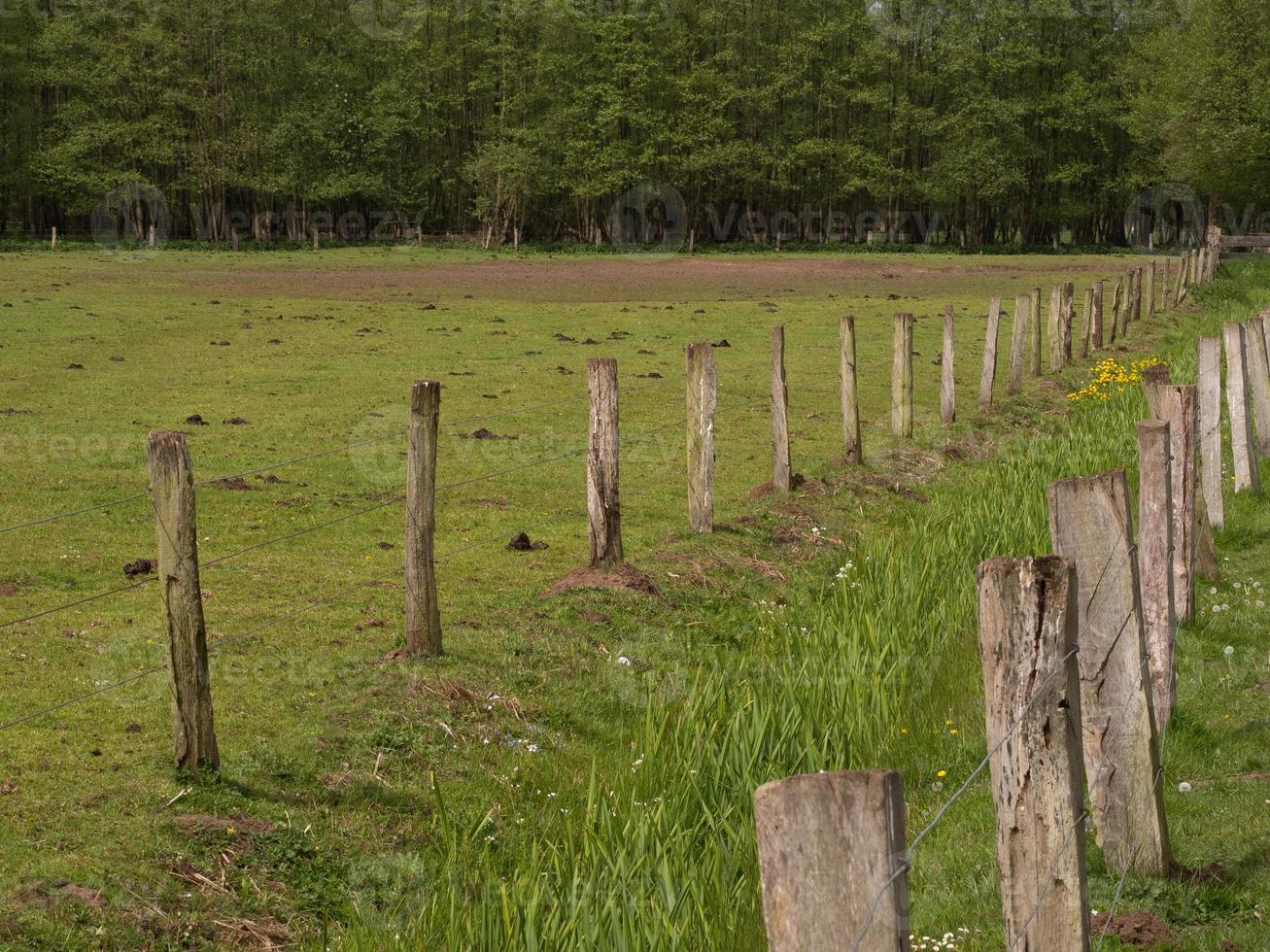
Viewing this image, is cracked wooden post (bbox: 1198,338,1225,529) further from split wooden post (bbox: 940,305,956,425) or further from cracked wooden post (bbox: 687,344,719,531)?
split wooden post (bbox: 940,305,956,425)

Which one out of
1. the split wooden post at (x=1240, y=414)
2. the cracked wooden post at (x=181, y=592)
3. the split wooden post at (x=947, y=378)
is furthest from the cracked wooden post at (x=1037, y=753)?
the split wooden post at (x=947, y=378)

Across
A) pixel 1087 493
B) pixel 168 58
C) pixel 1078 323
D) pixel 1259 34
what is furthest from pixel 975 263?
pixel 1087 493

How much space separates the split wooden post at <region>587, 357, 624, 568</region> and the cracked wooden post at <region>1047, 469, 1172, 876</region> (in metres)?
6.48

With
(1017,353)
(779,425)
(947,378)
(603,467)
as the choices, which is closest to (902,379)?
(947,378)

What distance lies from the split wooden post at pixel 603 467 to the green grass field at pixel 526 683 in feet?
2.23

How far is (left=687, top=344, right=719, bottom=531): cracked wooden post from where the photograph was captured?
13.7 meters

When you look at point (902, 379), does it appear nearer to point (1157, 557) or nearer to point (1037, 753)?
point (1157, 557)

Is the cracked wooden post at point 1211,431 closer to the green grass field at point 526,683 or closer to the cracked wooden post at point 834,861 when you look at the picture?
the green grass field at point 526,683

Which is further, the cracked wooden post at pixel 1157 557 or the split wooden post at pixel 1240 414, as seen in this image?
the split wooden post at pixel 1240 414

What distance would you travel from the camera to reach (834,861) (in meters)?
2.84

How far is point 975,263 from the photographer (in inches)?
2773

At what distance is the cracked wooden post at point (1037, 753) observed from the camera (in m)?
4.41

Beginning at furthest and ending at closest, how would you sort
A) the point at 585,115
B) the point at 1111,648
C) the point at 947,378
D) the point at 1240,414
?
the point at 585,115, the point at 947,378, the point at 1240,414, the point at 1111,648

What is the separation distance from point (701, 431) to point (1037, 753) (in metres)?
9.48
